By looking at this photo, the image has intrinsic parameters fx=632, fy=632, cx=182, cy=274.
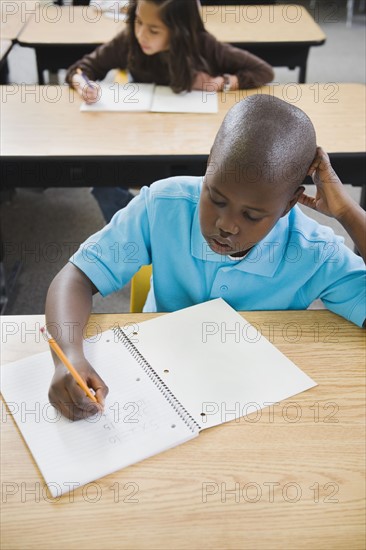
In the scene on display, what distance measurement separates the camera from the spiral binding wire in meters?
1.01

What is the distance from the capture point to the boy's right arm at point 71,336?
39.2 inches

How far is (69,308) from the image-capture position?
1173 mm

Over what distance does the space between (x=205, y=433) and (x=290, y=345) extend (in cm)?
28

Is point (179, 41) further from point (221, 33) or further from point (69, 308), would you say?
point (69, 308)

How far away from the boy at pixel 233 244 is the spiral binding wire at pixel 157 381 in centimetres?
8

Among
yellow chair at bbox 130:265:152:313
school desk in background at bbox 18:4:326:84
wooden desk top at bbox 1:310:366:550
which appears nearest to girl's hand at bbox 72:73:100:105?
school desk in background at bbox 18:4:326:84

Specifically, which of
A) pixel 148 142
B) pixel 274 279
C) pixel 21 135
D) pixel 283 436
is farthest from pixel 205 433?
pixel 21 135

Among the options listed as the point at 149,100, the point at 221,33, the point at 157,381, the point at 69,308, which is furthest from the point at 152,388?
the point at 221,33

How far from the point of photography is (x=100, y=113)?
226 centimetres

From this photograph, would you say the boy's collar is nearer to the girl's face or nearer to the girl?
the girl

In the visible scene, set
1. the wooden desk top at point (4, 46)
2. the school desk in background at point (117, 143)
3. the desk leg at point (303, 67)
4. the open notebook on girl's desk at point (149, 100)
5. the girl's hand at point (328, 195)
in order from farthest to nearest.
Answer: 1. the desk leg at point (303, 67)
2. the wooden desk top at point (4, 46)
3. the open notebook on girl's desk at point (149, 100)
4. the school desk in background at point (117, 143)
5. the girl's hand at point (328, 195)

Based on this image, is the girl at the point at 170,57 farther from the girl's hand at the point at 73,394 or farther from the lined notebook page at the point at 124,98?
the girl's hand at the point at 73,394

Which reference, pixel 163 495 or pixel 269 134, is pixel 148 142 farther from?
pixel 163 495

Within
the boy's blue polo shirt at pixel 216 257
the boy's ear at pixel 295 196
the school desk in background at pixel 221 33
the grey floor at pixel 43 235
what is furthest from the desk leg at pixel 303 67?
the boy's ear at pixel 295 196
